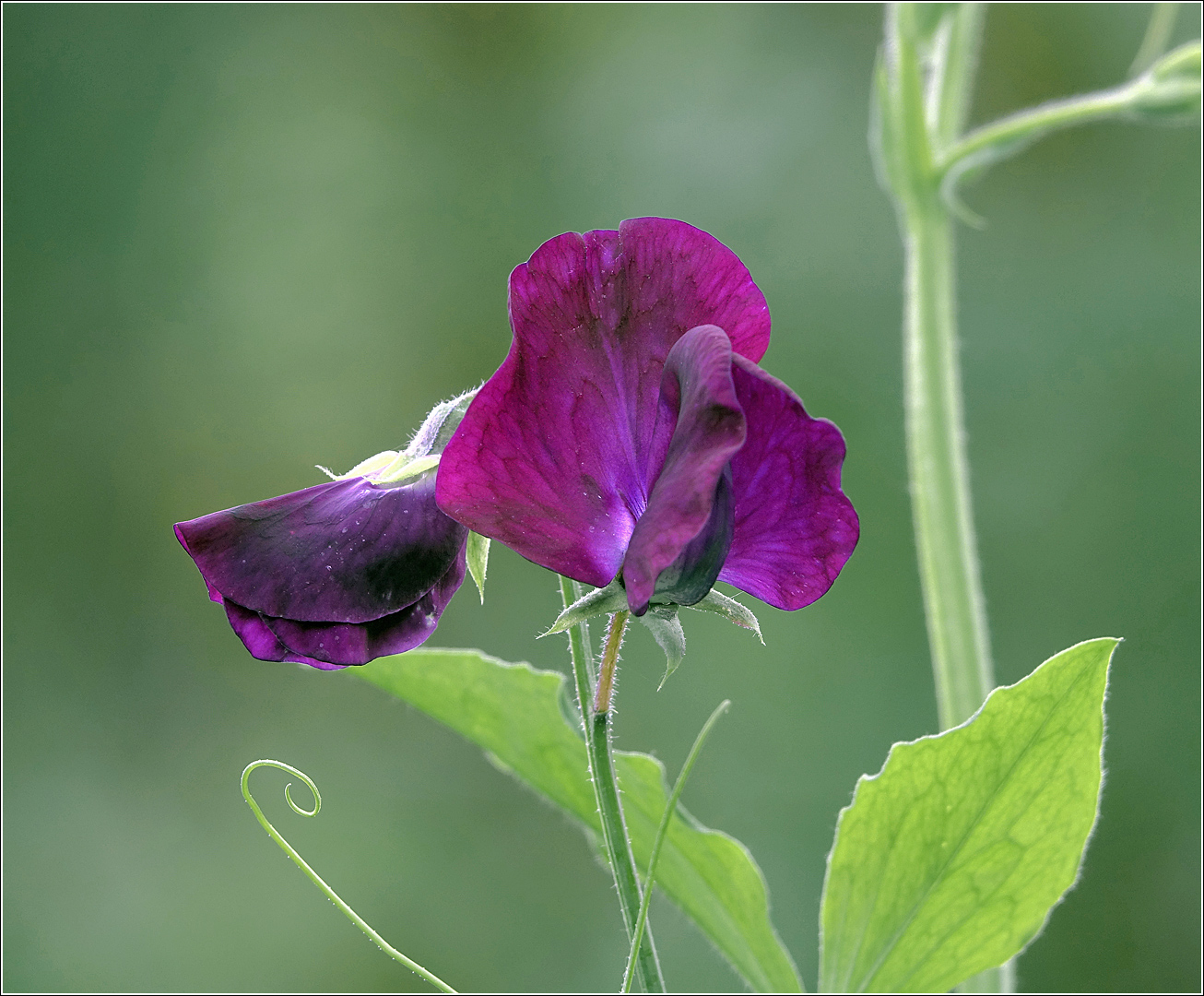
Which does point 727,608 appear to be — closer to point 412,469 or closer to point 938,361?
point 412,469

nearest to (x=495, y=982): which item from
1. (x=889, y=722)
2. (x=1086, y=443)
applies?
(x=889, y=722)

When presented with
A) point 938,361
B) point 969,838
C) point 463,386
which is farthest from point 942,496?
point 463,386

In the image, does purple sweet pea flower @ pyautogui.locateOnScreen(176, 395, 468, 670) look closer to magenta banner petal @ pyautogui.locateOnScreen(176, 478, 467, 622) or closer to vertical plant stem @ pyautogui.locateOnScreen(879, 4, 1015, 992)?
magenta banner petal @ pyautogui.locateOnScreen(176, 478, 467, 622)

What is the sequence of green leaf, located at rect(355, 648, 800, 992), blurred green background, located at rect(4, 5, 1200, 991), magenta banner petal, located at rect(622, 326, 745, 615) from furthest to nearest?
1. blurred green background, located at rect(4, 5, 1200, 991)
2. green leaf, located at rect(355, 648, 800, 992)
3. magenta banner petal, located at rect(622, 326, 745, 615)

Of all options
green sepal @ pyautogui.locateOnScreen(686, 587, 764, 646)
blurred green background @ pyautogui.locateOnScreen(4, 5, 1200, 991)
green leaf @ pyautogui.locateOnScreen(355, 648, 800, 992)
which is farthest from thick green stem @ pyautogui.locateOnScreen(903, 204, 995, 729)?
blurred green background @ pyautogui.locateOnScreen(4, 5, 1200, 991)

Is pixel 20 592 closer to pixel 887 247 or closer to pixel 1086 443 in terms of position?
pixel 887 247

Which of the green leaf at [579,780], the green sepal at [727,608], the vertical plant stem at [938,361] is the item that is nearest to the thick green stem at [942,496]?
the vertical plant stem at [938,361]

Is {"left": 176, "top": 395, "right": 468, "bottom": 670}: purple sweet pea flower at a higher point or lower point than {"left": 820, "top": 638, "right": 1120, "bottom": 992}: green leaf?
higher

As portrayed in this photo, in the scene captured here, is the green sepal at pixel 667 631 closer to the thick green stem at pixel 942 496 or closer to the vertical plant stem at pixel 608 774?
the vertical plant stem at pixel 608 774
